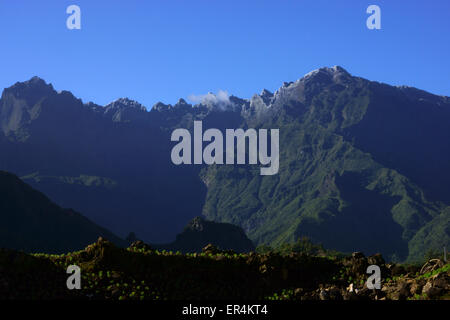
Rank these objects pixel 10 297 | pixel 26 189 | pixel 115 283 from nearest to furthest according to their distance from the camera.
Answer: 1. pixel 10 297
2. pixel 115 283
3. pixel 26 189

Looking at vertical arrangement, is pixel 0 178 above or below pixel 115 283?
above

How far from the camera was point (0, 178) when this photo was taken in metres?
168

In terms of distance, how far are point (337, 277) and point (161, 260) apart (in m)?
8.60

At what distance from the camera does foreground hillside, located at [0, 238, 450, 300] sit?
72.0ft

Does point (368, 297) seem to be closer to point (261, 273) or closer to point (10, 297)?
point (261, 273)

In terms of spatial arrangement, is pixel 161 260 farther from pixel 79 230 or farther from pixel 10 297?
pixel 79 230

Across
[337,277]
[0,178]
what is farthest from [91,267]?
[0,178]

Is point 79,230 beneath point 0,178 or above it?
beneath

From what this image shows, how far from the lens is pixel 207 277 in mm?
25000

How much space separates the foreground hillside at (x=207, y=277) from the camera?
2194 centimetres

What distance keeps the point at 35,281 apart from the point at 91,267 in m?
2.50
